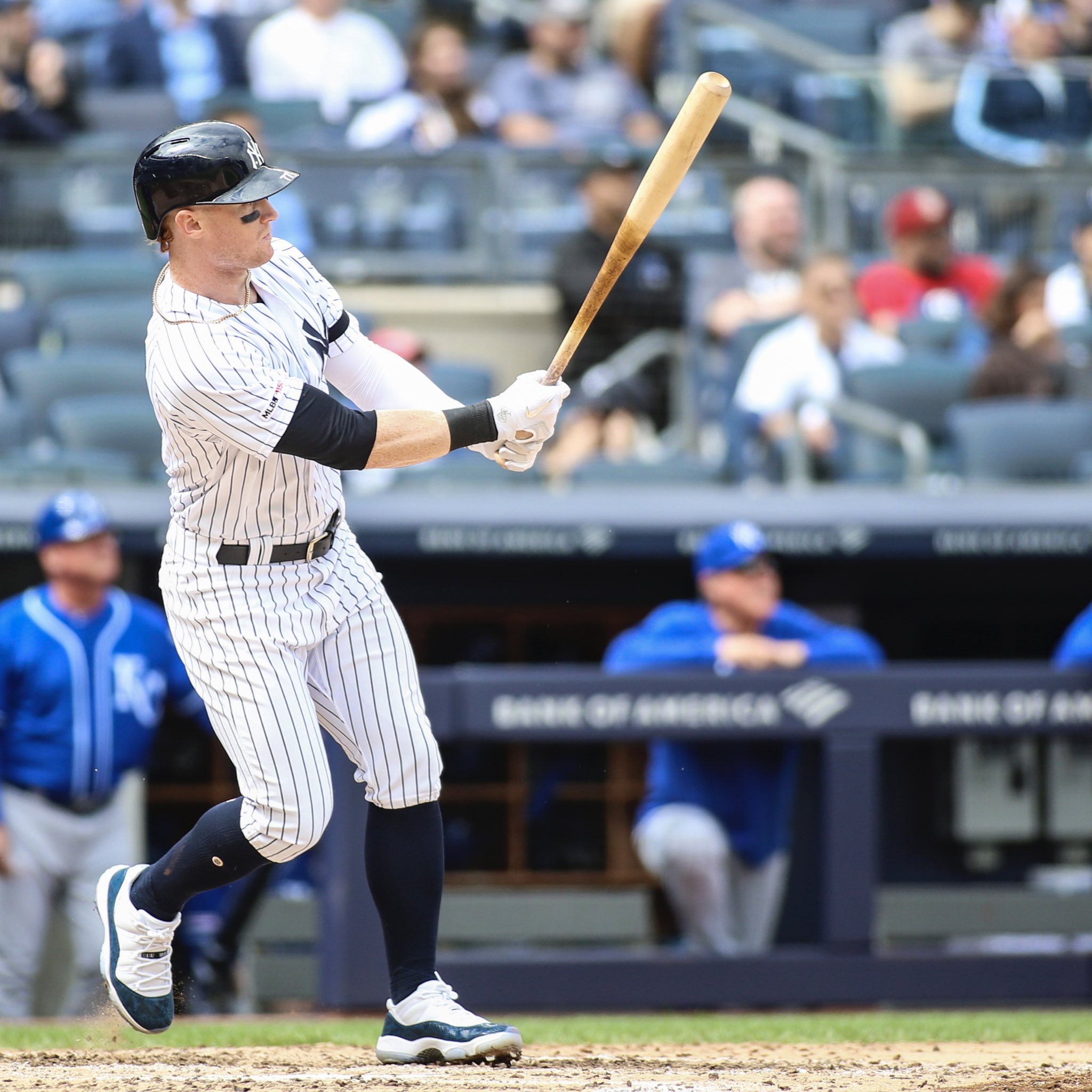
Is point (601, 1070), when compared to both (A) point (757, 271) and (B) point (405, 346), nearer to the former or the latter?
(B) point (405, 346)

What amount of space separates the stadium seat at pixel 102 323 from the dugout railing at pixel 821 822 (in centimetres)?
228

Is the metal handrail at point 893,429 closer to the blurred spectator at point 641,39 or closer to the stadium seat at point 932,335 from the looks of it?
the stadium seat at point 932,335

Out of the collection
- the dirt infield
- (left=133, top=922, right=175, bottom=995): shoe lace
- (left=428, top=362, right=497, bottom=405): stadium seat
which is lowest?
the dirt infield

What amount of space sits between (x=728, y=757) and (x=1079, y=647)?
1.07 meters

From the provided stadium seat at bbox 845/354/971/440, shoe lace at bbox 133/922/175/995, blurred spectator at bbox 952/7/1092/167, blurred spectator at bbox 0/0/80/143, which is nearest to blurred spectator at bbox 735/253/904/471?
stadium seat at bbox 845/354/971/440

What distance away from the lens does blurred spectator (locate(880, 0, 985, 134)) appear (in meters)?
7.94

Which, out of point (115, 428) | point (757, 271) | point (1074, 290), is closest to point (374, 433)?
point (115, 428)

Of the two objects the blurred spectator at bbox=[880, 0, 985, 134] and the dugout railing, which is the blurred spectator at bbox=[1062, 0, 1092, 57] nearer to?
the blurred spectator at bbox=[880, 0, 985, 134]

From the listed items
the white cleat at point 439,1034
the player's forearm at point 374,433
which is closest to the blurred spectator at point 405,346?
the player's forearm at point 374,433

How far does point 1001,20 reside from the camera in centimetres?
949

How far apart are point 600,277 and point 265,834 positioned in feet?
3.83

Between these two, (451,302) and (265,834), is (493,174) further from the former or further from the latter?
(265,834)

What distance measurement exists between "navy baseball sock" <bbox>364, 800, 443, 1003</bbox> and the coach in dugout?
1.88 metres

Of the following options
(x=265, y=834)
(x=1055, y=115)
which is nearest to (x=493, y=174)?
(x=1055, y=115)
